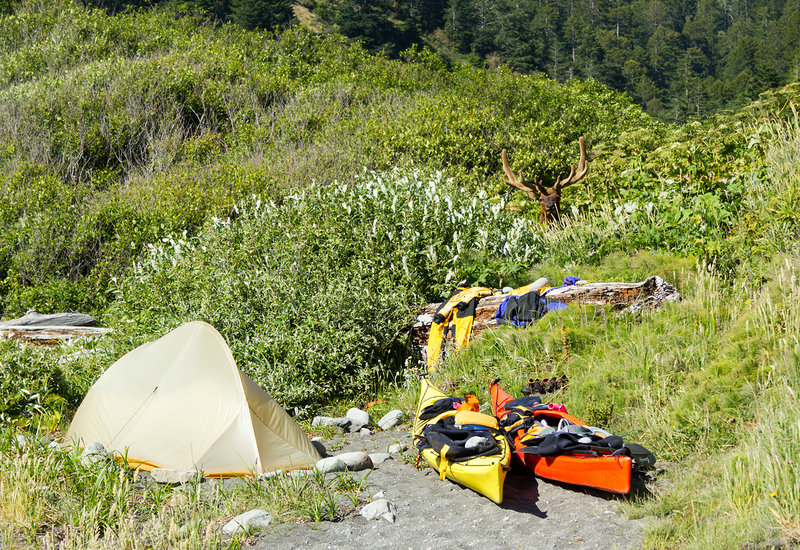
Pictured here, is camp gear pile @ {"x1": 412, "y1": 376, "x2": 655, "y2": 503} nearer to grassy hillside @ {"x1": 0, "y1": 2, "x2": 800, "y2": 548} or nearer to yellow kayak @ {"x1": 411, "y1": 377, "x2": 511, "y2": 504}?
yellow kayak @ {"x1": 411, "y1": 377, "x2": 511, "y2": 504}

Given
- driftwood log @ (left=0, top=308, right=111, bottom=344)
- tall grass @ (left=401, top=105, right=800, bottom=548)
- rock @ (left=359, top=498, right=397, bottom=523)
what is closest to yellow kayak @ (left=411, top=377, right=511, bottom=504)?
rock @ (left=359, top=498, right=397, bottom=523)

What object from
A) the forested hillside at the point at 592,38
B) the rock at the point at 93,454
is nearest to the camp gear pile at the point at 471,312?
the rock at the point at 93,454

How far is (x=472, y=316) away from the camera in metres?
7.25

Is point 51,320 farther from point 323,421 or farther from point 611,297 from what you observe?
point 611,297

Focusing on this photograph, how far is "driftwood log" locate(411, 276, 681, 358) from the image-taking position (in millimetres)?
6836

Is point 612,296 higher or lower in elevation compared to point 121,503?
higher

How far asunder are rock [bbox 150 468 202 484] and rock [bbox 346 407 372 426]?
5.96 ft

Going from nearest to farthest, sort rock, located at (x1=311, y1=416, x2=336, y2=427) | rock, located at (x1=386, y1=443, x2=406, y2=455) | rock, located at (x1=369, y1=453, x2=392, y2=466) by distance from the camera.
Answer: rock, located at (x1=369, y1=453, x2=392, y2=466)
rock, located at (x1=386, y1=443, x2=406, y2=455)
rock, located at (x1=311, y1=416, x2=336, y2=427)

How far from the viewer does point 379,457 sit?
5434mm

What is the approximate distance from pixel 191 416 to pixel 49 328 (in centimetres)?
547

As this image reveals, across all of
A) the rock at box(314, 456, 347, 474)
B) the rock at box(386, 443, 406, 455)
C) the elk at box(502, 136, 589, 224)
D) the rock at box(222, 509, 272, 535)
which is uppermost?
the elk at box(502, 136, 589, 224)

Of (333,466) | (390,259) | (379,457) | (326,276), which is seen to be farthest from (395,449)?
(390,259)

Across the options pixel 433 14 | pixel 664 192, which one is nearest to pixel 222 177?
pixel 664 192

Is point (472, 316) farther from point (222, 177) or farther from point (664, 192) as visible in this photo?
point (222, 177)
